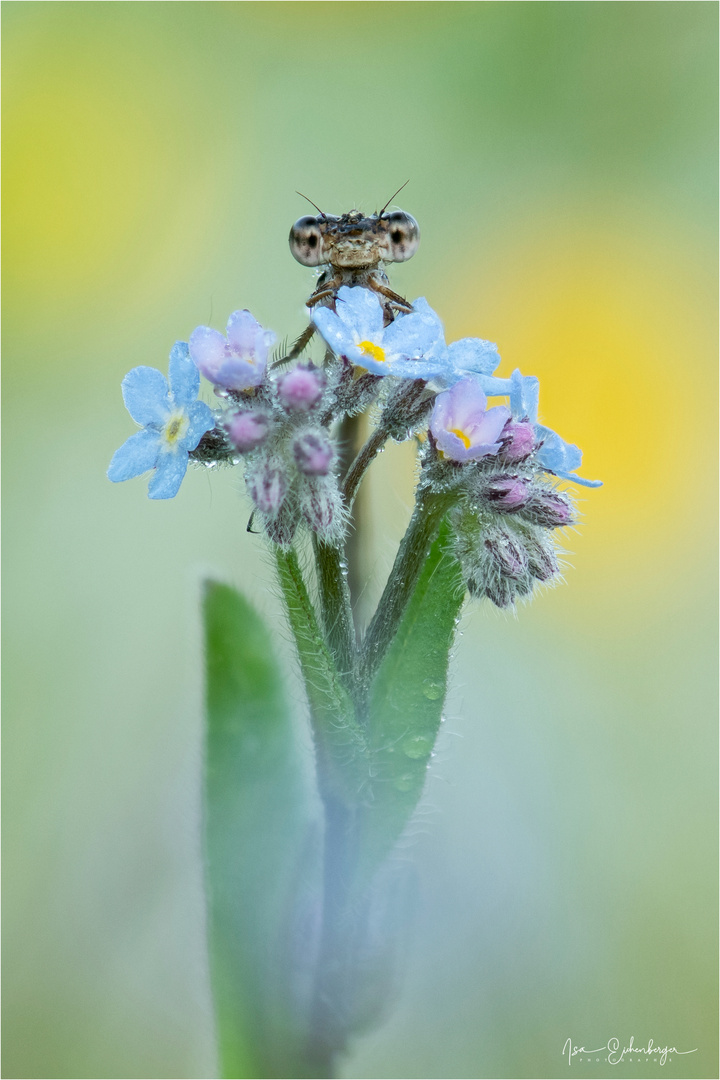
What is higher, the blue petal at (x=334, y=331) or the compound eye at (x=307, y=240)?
the compound eye at (x=307, y=240)

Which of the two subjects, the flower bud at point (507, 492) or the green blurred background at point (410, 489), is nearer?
the flower bud at point (507, 492)

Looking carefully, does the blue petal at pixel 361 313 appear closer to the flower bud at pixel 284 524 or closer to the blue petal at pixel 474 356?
the blue petal at pixel 474 356

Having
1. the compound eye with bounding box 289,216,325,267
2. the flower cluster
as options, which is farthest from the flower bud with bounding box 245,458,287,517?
the compound eye with bounding box 289,216,325,267

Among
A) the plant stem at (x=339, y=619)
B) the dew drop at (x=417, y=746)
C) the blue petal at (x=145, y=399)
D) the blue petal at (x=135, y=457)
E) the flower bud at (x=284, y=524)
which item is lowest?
the dew drop at (x=417, y=746)

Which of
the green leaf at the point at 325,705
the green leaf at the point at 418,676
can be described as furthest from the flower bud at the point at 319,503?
the green leaf at the point at 418,676

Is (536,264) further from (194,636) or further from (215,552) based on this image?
(194,636)

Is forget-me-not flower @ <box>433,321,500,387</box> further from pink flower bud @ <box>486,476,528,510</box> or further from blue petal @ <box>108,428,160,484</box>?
blue petal @ <box>108,428,160,484</box>

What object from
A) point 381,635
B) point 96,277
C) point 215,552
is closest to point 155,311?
point 96,277
